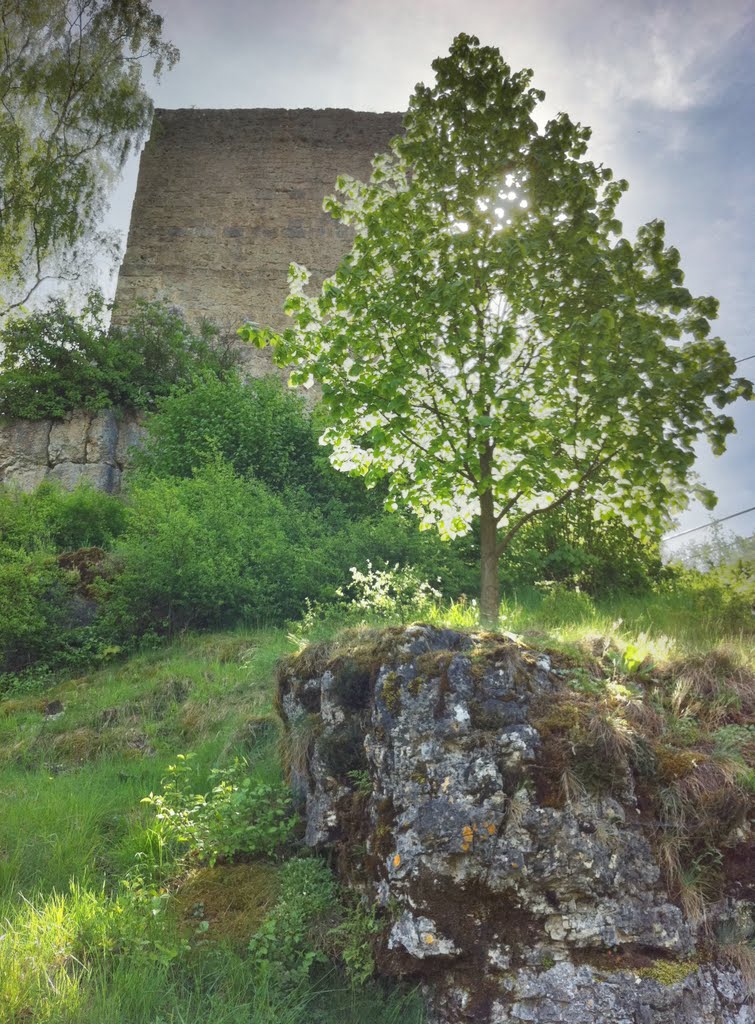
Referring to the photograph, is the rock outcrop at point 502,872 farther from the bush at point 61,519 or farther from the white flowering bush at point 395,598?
the bush at point 61,519

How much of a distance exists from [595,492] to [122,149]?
1634 centimetres

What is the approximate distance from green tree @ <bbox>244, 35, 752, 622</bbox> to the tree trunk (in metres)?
0.02

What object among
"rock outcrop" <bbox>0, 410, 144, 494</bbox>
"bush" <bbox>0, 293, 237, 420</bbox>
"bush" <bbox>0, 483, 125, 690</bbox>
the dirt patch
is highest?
"bush" <bbox>0, 293, 237, 420</bbox>

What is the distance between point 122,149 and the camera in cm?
1806

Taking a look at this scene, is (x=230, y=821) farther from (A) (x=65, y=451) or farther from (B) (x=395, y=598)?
(A) (x=65, y=451)

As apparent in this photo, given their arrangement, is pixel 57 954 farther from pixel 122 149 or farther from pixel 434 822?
pixel 122 149

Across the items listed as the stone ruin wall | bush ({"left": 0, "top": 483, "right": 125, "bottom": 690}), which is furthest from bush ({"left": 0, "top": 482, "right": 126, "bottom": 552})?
the stone ruin wall

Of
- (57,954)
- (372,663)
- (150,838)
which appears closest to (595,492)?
(372,663)

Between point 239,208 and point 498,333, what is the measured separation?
50.3 ft

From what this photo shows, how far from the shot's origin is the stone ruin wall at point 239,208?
61.2ft

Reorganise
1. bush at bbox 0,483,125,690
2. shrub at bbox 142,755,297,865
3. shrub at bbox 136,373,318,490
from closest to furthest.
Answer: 1. shrub at bbox 142,755,297,865
2. bush at bbox 0,483,125,690
3. shrub at bbox 136,373,318,490

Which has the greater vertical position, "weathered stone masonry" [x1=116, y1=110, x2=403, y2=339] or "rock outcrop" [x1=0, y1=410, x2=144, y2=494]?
"weathered stone masonry" [x1=116, y1=110, x2=403, y2=339]

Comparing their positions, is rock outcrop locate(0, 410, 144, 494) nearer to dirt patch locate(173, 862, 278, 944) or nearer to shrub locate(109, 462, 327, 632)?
shrub locate(109, 462, 327, 632)

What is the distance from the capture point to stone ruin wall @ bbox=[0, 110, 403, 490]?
734 inches
